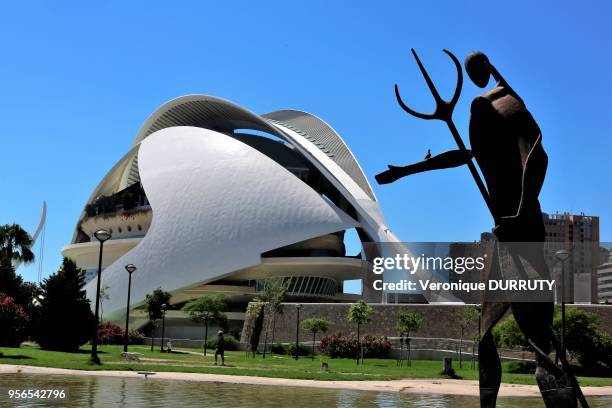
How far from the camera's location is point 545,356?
22.6 ft

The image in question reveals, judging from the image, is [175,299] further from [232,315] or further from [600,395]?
[600,395]

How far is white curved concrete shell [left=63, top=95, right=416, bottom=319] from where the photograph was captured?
2100 inches

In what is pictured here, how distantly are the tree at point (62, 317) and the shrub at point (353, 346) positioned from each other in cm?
1186

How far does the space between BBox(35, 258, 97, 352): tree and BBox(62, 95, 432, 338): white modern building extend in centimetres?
2085

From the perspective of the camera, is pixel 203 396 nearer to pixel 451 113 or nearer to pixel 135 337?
pixel 451 113

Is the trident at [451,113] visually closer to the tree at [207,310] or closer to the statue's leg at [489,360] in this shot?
the statue's leg at [489,360]

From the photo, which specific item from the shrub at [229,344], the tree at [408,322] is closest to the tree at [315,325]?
the tree at [408,322]

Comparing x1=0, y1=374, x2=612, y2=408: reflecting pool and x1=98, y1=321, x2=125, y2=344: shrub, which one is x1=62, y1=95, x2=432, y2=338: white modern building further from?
x1=0, y1=374, x2=612, y2=408: reflecting pool

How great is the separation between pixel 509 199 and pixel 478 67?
4.98 ft

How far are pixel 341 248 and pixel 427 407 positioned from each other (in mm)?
48824

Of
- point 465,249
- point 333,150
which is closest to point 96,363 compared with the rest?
point 465,249

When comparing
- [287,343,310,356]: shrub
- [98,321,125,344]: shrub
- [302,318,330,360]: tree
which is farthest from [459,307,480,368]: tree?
[98,321,125,344]: shrub

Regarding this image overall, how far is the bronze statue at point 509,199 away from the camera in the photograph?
6.93m

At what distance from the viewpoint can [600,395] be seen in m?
16.8
